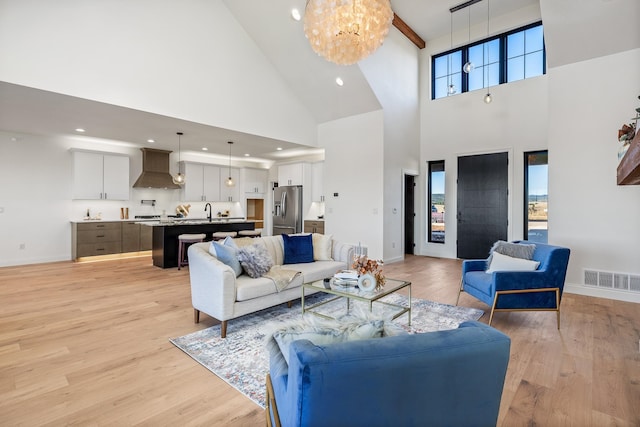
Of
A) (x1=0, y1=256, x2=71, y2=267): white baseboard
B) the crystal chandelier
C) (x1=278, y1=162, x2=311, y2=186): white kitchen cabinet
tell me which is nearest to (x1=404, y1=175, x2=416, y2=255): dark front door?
→ (x1=278, y1=162, x2=311, y2=186): white kitchen cabinet

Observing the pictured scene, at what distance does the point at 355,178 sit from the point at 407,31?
3483 mm

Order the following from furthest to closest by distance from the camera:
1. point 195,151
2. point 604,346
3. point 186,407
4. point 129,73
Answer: point 195,151
point 129,73
point 604,346
point 186,407

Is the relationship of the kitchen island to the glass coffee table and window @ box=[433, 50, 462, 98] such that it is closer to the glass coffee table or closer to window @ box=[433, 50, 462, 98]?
the glass coffee table

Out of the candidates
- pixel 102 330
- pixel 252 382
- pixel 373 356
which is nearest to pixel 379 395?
pixel 373 356

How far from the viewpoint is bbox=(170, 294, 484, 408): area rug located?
2.34 meters

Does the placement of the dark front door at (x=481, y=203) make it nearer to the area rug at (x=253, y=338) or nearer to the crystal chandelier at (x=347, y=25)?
the area rug at (x=253, y=338)

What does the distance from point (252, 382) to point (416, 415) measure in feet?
5.09

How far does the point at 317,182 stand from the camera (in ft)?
29.2

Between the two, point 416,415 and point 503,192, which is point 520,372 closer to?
point 416,415

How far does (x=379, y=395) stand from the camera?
1.01 m

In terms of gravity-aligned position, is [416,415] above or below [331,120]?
below

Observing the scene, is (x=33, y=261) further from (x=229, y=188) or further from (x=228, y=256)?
(x=228, y=256)

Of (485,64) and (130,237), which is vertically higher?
(485,64)

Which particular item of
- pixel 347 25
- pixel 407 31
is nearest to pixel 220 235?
pixel 347 25
